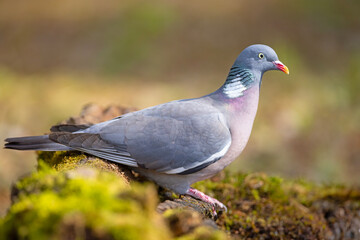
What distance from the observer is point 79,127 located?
3.76 meters

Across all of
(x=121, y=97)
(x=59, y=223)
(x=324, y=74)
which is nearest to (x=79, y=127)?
(x=59, y=223)

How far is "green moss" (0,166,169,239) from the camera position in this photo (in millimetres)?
1712

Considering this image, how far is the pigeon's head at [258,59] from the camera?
12.0 feet

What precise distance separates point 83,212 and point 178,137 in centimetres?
168

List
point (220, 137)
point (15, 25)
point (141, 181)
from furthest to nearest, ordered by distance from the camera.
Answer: point (15, 25) < point (141, 181) < point (220, 137)

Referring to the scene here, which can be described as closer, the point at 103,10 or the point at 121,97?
the point at 121,97

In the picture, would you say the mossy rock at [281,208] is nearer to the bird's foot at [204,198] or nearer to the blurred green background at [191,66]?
the bird's foot at [204,198]

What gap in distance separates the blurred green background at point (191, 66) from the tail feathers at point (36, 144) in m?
2.77

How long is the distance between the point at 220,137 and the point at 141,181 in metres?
0.81

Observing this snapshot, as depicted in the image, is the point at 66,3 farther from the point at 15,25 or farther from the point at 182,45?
the point at 182,45

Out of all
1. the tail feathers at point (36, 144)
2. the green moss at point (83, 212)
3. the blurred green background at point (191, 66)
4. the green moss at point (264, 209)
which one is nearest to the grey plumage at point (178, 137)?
the tail feathers at point (36, 144)

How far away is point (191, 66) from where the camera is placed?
35.3ft

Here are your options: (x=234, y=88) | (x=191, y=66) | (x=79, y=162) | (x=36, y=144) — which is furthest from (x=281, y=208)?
(x=191, y=66)

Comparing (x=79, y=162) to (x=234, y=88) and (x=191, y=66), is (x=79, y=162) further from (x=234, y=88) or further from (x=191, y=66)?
(x=191, y=66)
